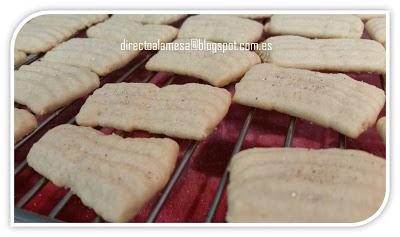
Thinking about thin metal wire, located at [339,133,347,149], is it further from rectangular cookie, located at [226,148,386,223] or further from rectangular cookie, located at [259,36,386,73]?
rectangular cookie, located at [259,36,386,73]

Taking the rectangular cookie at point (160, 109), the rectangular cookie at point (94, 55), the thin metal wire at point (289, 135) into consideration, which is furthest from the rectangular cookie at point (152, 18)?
the thin metal wire at point (289, 135)

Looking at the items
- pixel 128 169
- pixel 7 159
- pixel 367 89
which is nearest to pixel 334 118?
pixel 367 89

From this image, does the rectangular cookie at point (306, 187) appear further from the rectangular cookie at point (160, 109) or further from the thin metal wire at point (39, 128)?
the thin metal wire at point (39, 128)

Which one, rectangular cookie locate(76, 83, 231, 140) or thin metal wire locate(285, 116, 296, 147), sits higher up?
rectangular cookie locate(76, 83, 231, 140)

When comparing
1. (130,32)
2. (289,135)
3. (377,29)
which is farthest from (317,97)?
(130,32)

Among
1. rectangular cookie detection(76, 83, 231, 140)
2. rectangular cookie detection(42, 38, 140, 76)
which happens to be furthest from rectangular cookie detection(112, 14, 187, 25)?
rectangular cookie detection(76, 83, 231, 140)
